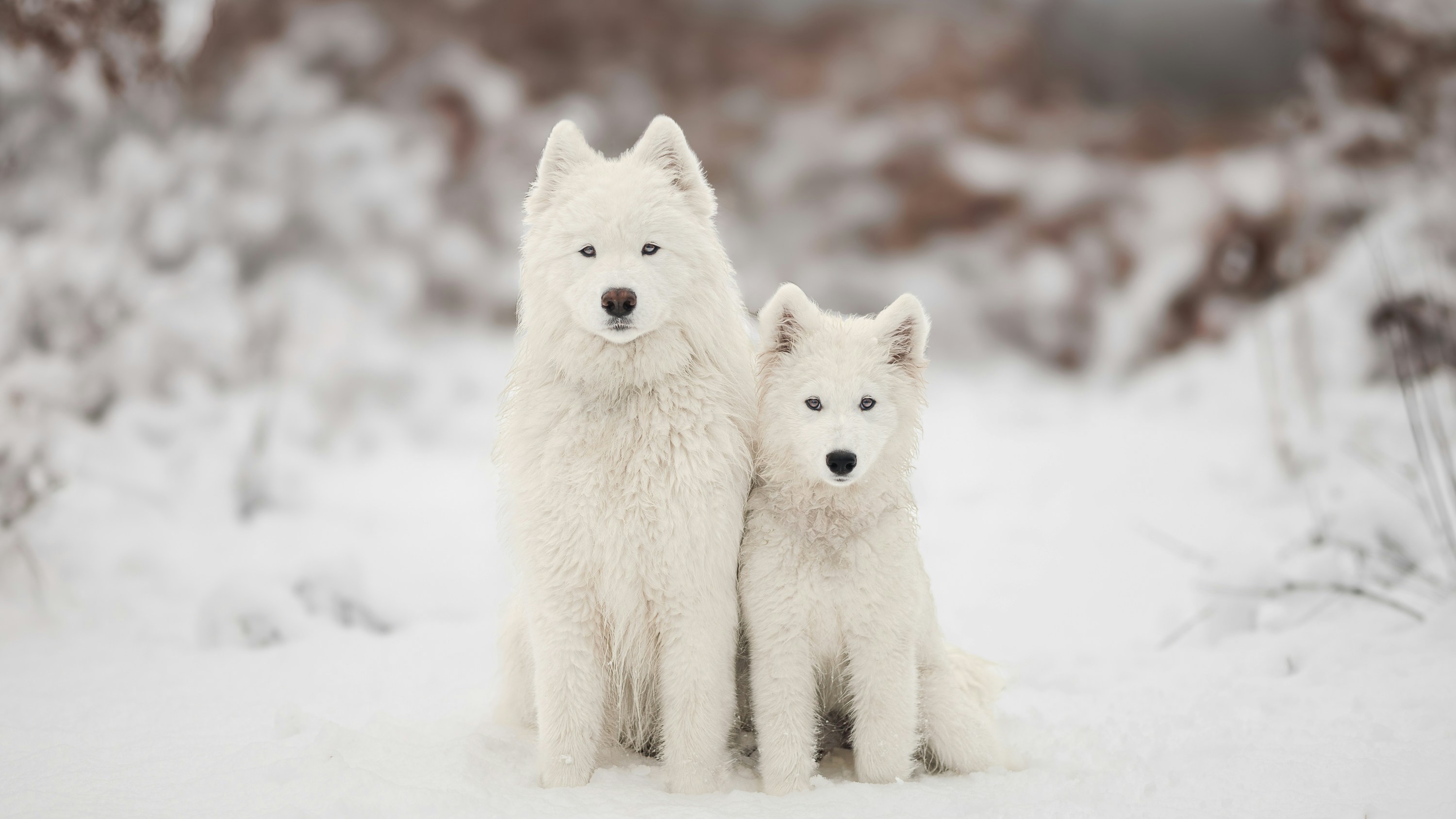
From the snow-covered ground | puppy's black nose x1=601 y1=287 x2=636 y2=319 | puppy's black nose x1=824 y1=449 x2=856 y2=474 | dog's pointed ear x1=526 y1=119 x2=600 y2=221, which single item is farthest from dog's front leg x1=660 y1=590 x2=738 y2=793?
dog's pointed ear x1=526 y1=119 x2=600 y2=221

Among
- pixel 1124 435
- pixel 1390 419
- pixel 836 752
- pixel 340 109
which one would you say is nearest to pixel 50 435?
pixel 340 109

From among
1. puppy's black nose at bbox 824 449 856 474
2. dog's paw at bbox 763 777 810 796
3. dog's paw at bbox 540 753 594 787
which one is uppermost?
puppy's black nose at bbox 824 449 856 474

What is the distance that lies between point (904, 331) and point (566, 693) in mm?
1510

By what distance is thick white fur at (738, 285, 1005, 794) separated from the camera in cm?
270

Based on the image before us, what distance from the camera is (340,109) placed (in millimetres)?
8016

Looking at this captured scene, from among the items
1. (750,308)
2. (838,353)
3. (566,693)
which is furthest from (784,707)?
(750,308)

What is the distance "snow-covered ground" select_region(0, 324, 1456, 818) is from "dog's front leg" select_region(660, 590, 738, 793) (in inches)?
4.1

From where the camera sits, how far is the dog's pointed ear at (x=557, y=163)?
2.88m

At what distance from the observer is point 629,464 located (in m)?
2.75

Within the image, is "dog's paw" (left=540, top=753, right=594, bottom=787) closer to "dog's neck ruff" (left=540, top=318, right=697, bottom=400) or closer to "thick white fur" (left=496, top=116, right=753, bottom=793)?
"thick white fur" (left=496, top=116, right=753, bottom=793)

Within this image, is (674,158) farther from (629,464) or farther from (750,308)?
(750,308)

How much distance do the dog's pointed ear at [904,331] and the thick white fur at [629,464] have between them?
50 centimetres

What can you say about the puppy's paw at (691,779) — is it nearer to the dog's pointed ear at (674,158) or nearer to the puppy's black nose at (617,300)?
the puppy's black nose at (617,300)

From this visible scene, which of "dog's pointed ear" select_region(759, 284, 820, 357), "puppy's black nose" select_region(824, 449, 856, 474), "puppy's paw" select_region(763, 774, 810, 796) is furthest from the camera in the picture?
"dog's pointed ear" select_region(759, 284, 820, 357)
